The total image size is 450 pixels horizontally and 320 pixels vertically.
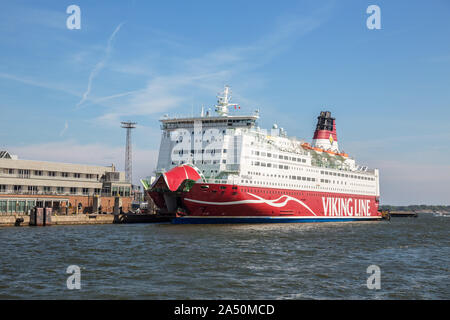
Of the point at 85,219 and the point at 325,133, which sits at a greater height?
the point at 325,133

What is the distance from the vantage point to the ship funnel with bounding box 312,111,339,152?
2810 inches

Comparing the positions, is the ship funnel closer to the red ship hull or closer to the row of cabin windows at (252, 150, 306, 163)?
the red ship hull

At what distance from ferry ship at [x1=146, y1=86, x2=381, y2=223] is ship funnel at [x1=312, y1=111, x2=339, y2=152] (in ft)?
32.1

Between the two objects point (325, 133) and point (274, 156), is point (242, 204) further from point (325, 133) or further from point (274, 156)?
point (325, 133)

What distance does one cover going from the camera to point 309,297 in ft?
50.5

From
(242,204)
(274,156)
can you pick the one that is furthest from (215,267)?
(274,156)

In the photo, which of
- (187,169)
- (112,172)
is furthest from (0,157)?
(187,169)

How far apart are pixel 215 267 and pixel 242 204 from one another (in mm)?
23944

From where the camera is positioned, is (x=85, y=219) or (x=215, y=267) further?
(x=85, y=219)

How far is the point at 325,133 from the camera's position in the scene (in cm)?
7181

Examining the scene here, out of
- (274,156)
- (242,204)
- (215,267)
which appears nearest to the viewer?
(215,267)

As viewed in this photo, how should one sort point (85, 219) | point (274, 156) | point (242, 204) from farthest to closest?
point (274, 156), point (85, 219), point (242, 204)

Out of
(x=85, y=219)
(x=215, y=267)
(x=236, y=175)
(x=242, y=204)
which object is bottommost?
(x=215, y=267)

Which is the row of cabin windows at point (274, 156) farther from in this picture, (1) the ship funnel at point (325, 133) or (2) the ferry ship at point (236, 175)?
(1) the ship funnel at point (325, 133)
